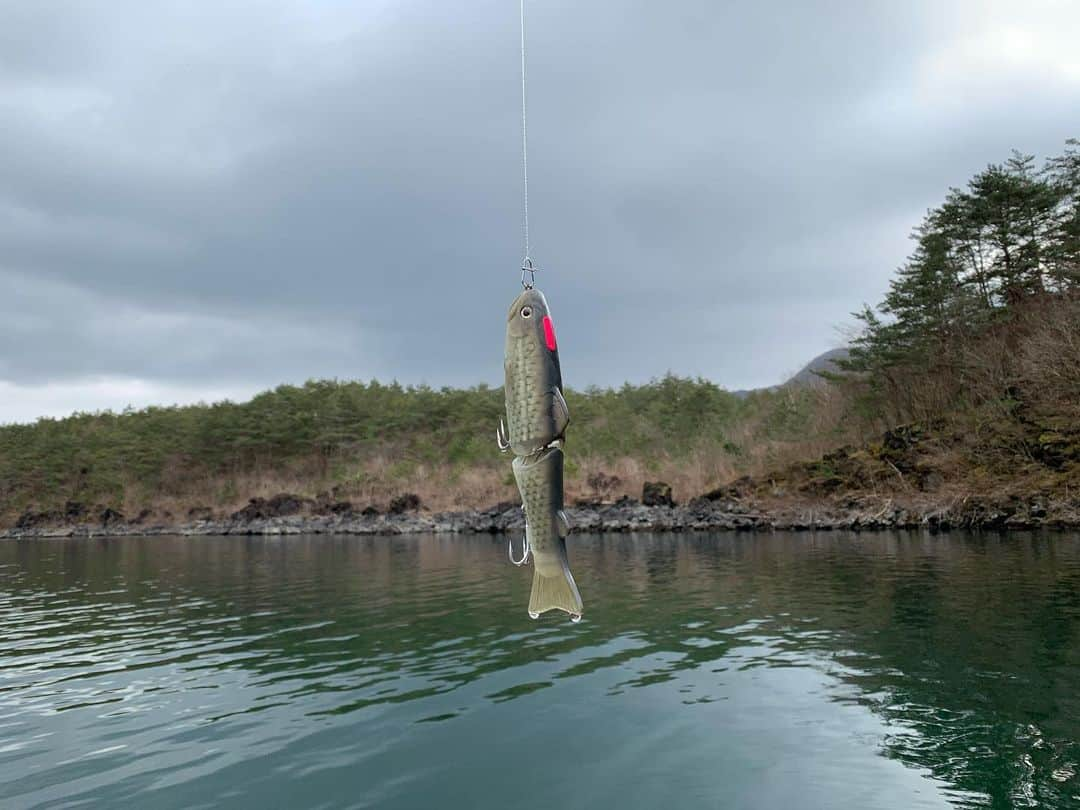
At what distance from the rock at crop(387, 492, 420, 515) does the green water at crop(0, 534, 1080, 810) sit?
3101 centimetres

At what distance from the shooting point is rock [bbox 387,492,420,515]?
54.3 meters

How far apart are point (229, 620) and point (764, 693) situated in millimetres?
14153

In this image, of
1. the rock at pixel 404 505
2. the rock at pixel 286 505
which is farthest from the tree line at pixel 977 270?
the rock at pixel 286 505

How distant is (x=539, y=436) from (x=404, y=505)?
2087 inches

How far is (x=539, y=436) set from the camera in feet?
9.90

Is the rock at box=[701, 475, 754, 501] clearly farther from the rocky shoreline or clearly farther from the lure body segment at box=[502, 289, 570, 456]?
the lure body segment at box=[502, 289, 570, 456]

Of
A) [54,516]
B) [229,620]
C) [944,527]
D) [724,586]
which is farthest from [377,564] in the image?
[54,516]

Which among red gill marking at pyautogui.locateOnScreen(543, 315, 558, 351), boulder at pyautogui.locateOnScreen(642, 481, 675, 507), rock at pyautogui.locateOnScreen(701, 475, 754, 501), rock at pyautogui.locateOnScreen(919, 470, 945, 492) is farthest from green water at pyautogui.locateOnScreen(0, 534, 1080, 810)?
boulder at pyautogui.locateOnScreen(642, 481, 675, 507)

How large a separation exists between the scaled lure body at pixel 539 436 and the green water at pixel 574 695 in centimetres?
565

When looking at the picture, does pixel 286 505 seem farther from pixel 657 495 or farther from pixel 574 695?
pixel 574 695

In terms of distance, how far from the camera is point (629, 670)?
12.6 meters

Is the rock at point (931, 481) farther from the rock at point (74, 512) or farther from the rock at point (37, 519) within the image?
the rock at point (37, 519)

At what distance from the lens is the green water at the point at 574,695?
8.16 metres

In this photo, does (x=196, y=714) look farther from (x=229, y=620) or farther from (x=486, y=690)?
(x=229, y=620)
